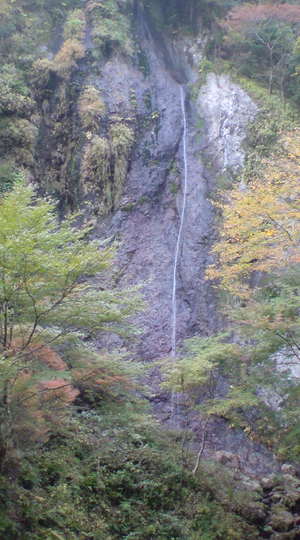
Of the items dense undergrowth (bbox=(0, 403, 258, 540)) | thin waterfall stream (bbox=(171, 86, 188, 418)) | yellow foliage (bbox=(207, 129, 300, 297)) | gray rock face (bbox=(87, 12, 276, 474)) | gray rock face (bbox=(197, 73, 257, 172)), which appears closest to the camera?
dense undergrowth (bbox=(0, 403, 258, 540))

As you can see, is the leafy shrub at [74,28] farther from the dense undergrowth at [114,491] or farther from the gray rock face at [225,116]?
the dense undergrowth at [114,491]

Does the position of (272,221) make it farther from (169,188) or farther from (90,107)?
(90,107)

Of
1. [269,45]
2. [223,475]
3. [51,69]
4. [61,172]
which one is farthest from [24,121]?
[223,475]

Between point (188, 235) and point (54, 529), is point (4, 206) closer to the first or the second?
point (54, 529)

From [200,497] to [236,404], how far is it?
1.84m

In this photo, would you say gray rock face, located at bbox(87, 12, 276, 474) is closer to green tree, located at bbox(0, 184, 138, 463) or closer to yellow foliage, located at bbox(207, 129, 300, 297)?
yellow foliage, located at bbox(207, 129, 300, 297)

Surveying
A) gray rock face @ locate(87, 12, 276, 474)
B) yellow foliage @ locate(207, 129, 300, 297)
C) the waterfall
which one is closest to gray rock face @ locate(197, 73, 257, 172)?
gray rock face @ locate(87, 12, 276, 474)

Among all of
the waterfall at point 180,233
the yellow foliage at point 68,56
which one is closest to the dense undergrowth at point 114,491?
the waterfall at point 180,233

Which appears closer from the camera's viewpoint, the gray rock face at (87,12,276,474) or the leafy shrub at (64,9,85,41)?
the gray rock face at (87,12,276,474)

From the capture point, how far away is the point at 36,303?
225 inches

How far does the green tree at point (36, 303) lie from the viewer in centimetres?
528

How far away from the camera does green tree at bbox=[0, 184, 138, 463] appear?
5.28m

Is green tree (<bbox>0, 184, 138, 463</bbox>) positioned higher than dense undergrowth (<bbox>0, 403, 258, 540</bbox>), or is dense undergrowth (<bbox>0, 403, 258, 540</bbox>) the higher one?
green tree (<bbox>0, 184, 138, 463</bbox>)

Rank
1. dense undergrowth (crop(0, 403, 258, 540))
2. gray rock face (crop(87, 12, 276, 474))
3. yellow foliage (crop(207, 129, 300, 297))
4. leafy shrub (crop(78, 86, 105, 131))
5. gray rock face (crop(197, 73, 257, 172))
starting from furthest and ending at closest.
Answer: leafy shrub (crop(78, 86, 105, 131)), gray rock face (crop(197, 73, 257, 172)), gray rock face (crop(87, 12, 276, 474)), yellow foliage (crop(207, 129, 300, 297)), dense undergrowth (crop(0, 403, 258, 540))
